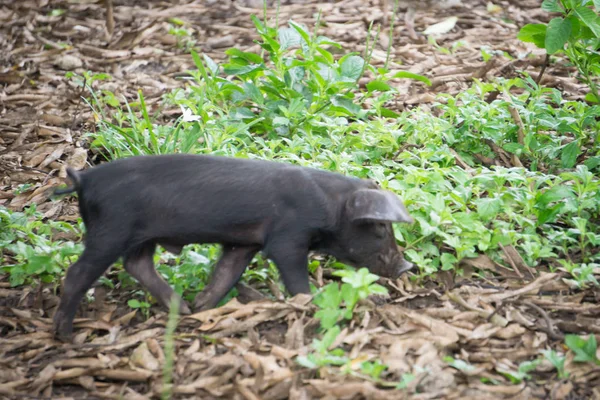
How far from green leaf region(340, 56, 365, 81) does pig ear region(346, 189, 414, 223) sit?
7.47 ft

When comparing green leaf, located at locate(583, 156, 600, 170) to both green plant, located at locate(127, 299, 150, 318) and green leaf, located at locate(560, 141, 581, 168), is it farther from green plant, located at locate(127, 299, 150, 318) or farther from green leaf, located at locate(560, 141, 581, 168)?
green plant, located at locate(127, 299, 150, 318)

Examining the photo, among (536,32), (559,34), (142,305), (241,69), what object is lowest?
(142,305)

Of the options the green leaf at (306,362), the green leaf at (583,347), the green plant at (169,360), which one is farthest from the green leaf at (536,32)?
the green plant at (169,360)

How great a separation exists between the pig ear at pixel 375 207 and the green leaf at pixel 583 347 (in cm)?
98

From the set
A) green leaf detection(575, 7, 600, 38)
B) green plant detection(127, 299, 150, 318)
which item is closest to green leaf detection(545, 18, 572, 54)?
green leaf detection(575, 7, 600, 38)

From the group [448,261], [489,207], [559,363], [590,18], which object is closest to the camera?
[559,363]

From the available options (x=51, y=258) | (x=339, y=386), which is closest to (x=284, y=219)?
Result: (x=339, y=386)

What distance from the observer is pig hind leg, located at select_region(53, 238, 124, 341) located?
13.9 feet

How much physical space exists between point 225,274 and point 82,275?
76 centimetres

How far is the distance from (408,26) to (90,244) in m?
5.52

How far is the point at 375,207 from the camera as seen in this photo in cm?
437

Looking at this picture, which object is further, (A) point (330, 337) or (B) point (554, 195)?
(B) point (554, 195)

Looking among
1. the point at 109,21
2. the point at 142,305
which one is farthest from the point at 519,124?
the point at 109,21

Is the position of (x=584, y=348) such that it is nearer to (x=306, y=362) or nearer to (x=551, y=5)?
(x=306, y=362)
